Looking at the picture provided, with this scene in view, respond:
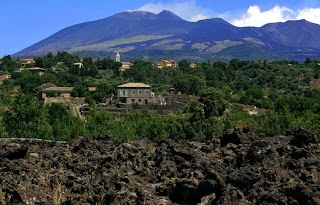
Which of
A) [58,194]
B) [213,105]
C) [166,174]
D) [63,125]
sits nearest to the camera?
[58,194]

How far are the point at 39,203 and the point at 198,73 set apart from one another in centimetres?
12476

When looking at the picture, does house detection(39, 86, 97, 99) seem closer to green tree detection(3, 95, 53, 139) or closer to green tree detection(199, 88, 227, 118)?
green tree detection(199, 88, 227, 118)

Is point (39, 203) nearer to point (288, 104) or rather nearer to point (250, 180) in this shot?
point (250, 180)

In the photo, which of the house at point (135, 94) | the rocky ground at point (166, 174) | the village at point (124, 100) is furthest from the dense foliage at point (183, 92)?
the rocky ground at point (166, 174)

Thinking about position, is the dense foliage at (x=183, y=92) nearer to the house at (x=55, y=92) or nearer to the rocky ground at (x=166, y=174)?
the house at (x=55, y=92)

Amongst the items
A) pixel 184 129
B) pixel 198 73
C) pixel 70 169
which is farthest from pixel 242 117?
pixel 198 73

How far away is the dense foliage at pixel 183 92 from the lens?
49.2m

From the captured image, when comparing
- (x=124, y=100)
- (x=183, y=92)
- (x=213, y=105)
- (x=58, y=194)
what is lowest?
A: (x=183, y=92)

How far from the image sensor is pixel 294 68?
13925 cm

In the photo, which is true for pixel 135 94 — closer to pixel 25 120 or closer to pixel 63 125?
pixel 63 125

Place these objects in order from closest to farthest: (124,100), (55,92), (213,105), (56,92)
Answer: (213,105)
(124,100)
(55,92)
(56,92)

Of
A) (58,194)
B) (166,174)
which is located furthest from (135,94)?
(58,194)

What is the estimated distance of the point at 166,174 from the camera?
60.7 feet

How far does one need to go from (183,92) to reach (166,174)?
93.2 meters
